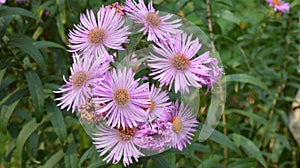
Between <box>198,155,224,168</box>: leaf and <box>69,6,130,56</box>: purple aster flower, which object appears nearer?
<box>69,6,130,56</box>: purple aster flower

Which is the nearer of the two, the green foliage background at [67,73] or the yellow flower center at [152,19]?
the yellow flower center at [152,19]

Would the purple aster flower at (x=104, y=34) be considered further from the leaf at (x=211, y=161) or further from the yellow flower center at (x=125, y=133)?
the leaf at (x=211, y=161)

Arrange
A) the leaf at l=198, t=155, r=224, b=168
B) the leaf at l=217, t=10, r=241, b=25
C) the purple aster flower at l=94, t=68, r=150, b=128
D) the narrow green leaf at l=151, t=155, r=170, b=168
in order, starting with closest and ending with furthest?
1. the purple aster flower at l=94, t=68, r=150, b=128
2. the narrow green leaf at l=151, t=155, r=170, b=168
3. the leaf at l=198, t=155, r=224, b=168
4. the leaf at l=217, t=10, r=241, b=25

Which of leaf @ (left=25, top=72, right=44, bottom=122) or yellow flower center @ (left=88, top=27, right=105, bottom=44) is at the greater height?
yellow flower center @ (left=88, top=27, right=105, bottom=44)

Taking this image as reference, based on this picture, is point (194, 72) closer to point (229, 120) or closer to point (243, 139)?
point (243, 139)

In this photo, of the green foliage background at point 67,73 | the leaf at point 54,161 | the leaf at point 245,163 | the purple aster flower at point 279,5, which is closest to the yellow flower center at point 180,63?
the green foliage background at point 67,73

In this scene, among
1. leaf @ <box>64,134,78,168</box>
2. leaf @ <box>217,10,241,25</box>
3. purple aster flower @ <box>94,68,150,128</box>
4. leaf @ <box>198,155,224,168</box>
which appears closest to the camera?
purple aster flower @ <box>94,68,150,128</box>

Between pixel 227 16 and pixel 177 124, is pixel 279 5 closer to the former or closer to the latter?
pixel 227 16

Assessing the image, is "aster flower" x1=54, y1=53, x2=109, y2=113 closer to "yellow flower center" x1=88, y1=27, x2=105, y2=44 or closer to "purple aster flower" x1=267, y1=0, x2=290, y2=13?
"yellow flower center" x1=88, y1=27, x2=105, y2=44

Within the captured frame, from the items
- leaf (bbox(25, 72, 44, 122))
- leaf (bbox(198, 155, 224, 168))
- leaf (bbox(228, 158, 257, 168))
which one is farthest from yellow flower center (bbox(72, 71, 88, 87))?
leaf (bbox(228, 158, 257, 168))
